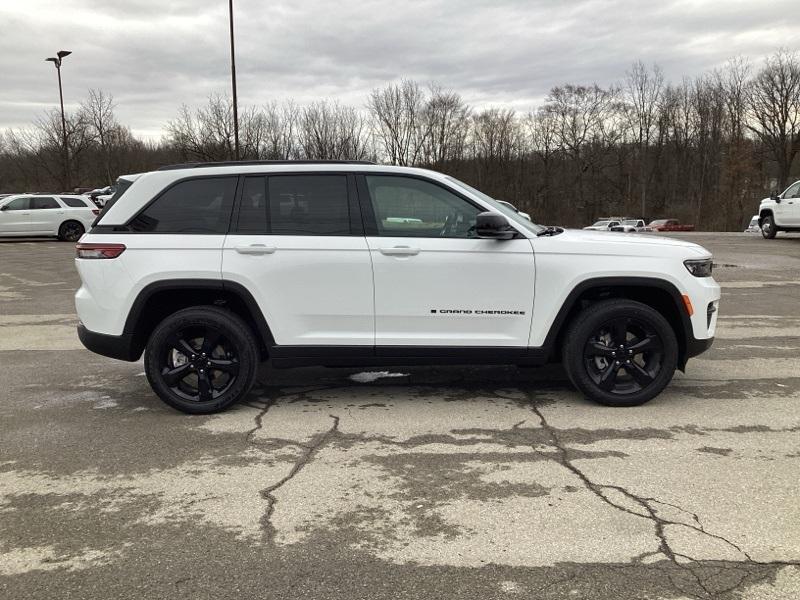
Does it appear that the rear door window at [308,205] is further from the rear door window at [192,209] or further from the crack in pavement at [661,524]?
the crack in pavement at [661,524]

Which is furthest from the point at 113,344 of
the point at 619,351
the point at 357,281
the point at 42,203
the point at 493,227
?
the point at 42,203

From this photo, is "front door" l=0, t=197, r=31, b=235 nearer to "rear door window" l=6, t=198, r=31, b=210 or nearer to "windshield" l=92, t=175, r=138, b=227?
"rear door window" l=6, t=198, r=31, b=210

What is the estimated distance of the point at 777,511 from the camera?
325 cm

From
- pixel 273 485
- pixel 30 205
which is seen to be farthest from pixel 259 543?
pixel 30 205

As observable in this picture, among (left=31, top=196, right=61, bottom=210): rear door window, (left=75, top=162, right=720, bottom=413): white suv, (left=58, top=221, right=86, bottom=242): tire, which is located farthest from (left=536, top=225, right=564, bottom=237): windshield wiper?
(left=31, top=196, right=61, bottom=210): rear door window

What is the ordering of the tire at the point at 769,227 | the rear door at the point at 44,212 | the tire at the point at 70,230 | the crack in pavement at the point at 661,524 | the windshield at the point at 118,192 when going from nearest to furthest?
the crack in pavement at the point at 661,524 < the windshield at the point at 118,192 < the tire at the point at 769,227 < the rear door at the point at 44,212 < the tire at the point at 70,230

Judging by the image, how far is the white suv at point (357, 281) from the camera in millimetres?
4723

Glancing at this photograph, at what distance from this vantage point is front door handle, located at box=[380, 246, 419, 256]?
15.4 feet

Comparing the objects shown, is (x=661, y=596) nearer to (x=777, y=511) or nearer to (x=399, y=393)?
(x=777, y=511)

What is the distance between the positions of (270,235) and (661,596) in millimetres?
3430

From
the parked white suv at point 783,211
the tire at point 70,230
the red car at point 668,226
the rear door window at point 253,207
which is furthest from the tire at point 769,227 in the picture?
the red car at point 668,226

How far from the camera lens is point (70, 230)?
2339 centimetres

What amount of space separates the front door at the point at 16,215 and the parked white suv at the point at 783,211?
25716mm

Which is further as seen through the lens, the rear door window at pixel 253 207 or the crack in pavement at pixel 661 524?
the rear door window at pixel 253 207
